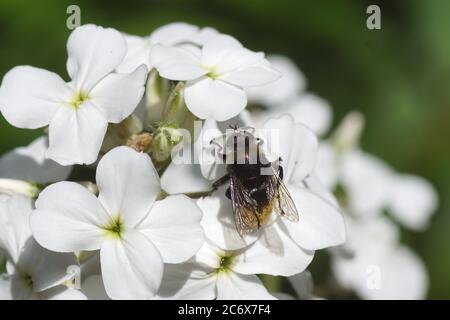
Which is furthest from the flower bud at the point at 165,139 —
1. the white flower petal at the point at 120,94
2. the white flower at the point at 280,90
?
the white flower at the point at 280,90

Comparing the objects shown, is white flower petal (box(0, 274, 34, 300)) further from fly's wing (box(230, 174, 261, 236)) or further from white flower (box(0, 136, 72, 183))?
fly's wing (box(230, 174, 261, 236))

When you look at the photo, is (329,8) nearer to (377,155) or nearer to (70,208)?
(377,155)

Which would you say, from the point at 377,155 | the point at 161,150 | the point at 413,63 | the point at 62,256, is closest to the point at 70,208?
the point at 62,256

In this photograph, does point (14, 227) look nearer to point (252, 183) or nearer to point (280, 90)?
point (252, 183)

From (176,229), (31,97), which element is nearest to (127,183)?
(176,229)

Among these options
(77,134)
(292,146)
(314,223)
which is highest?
(77,134)
